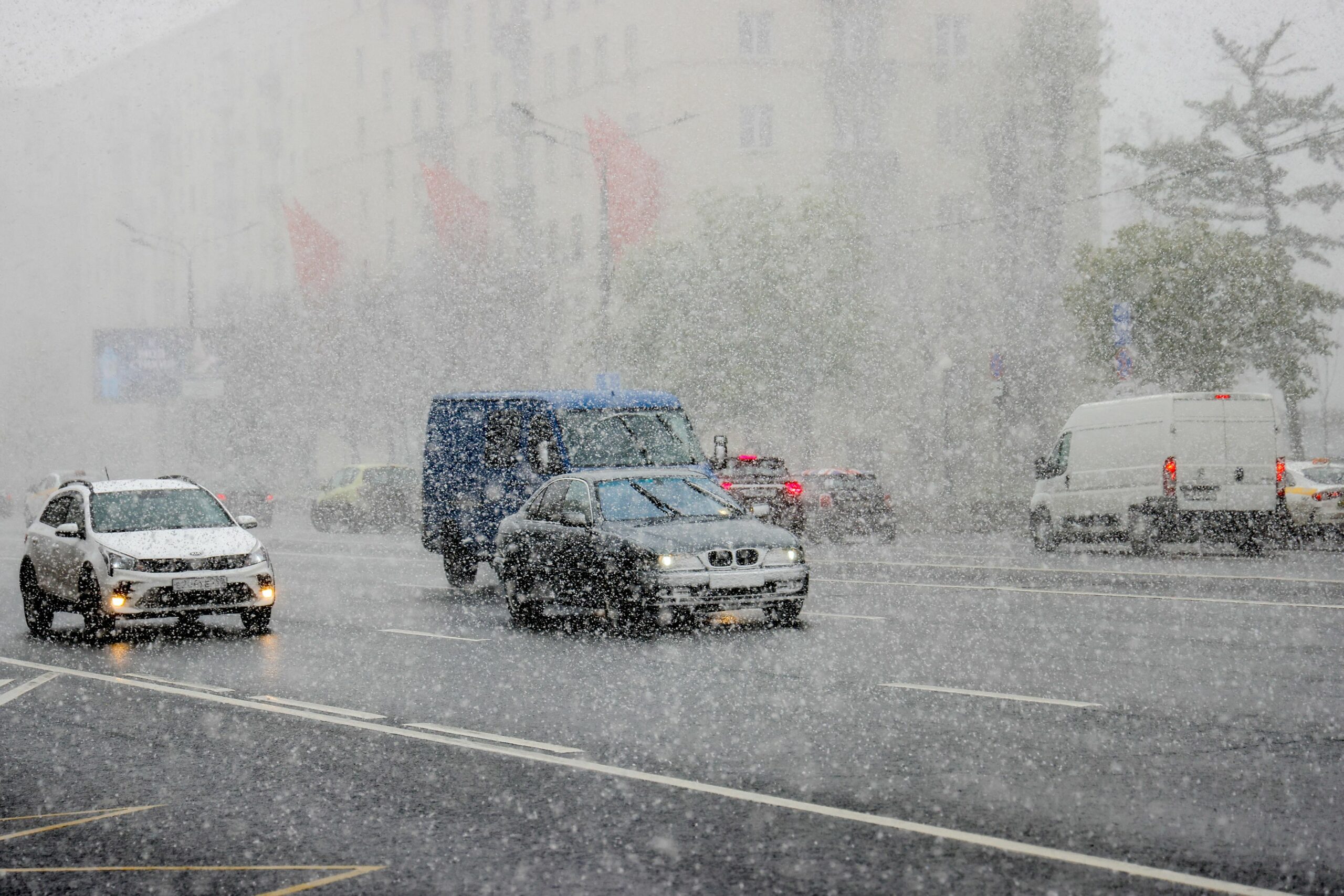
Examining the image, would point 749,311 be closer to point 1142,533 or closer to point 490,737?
point 1142,533

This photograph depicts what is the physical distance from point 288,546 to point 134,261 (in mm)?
93491

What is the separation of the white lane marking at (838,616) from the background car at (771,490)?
513 inches

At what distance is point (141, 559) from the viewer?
553 inches

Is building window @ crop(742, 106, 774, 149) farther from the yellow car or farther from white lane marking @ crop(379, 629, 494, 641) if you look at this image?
white lane marking @ crop(379, 629, 494, 641)

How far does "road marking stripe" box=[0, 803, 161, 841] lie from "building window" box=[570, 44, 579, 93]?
69684mm

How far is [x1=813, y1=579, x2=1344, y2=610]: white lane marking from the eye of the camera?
597 inches

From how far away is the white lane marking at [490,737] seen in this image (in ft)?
26.9

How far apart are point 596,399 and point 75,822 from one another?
12.9m

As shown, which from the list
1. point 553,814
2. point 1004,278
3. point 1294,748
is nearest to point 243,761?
point 553,814

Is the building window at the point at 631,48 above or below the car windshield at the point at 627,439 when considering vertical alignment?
above

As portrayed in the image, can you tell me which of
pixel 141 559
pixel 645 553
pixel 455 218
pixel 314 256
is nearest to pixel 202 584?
pixel 141 559

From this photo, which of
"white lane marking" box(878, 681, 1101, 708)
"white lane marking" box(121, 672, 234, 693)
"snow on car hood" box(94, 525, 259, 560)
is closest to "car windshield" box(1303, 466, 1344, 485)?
"white lane marking" box(878, 681, 1101, 708)

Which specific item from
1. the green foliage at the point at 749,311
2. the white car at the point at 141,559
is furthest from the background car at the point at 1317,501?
the green foliage at the point at 749,311

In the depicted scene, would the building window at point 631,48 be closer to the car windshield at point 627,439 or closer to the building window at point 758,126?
the building window at point 758,126
